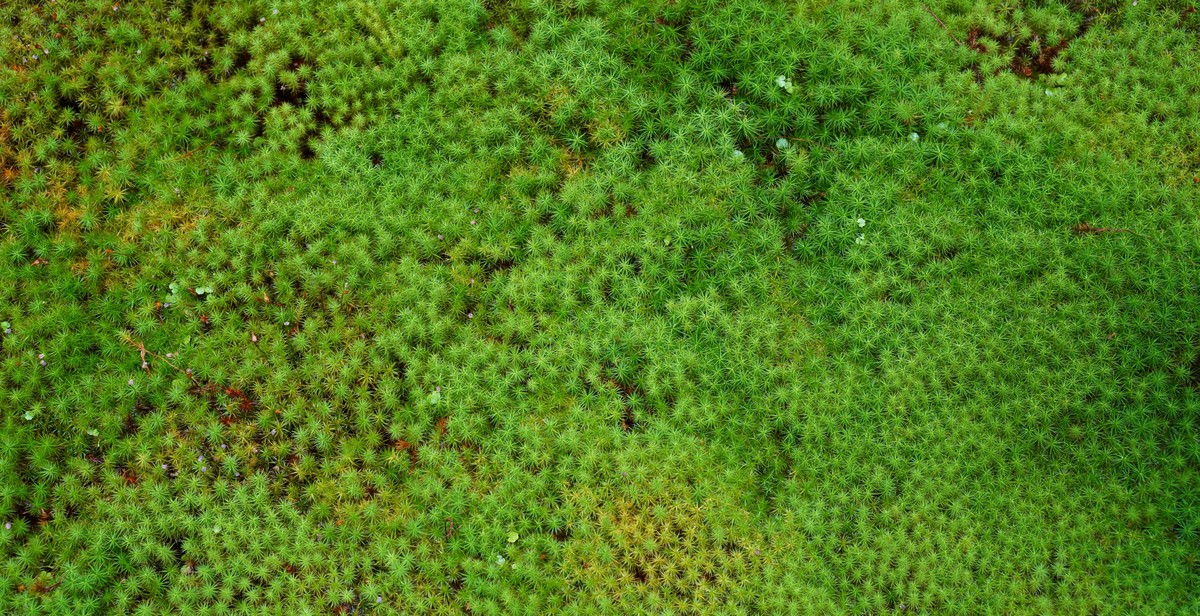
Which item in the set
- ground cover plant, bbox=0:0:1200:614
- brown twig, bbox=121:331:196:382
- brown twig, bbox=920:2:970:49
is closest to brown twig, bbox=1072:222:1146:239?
ground cover plant, bbox=0:0:1200:614

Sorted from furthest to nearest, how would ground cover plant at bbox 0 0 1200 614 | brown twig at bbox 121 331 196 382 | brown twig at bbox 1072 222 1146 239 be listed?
brown twig at bbox 1072 222 1146 239
brown twig at bbox 121 331 196 382
ground cover plant at bbox 0 0 1200 614

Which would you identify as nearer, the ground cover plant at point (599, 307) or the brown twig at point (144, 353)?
the ground cover plant at point (599, 307)

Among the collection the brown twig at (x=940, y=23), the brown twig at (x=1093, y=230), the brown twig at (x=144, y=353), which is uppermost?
the brown twig at (x=940, y=23)

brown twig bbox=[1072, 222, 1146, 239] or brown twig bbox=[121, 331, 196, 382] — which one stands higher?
brown twig bbox=[121, 331, 196, 382]

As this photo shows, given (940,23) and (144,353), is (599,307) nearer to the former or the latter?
(144,353)

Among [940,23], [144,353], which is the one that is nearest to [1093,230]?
[940,23]

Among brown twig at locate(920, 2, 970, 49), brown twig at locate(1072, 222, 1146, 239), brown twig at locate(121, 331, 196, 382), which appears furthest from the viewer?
brown twig at locate(920, 2, 970, 49)

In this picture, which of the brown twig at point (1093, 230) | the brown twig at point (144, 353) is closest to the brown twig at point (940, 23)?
the brown twig at point (1093, 230)

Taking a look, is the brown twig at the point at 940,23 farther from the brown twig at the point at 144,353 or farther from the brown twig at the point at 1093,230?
the brown twig at the point at 144,353

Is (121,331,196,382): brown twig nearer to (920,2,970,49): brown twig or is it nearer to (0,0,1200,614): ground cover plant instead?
(0,0,1200,614): ground cover plant

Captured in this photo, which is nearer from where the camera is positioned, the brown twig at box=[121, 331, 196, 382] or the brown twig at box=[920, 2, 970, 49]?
the brown twig at box=[121, 331, 196, 382]
